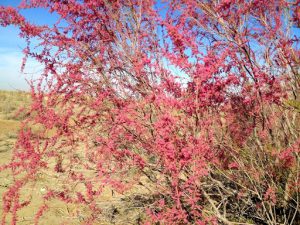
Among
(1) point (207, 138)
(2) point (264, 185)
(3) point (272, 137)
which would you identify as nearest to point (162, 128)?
(1) point (207, 138)

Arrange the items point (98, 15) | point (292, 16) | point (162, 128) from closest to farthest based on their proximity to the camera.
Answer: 1. point (162, 128)
2. point (98, 15)
3. point (292, 16)

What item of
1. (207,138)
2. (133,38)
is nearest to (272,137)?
(207,138)

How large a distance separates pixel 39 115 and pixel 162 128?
1.44 m

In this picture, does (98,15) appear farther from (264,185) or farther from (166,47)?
(264,185)

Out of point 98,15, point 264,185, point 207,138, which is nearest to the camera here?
point 207,138

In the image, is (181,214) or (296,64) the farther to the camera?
(296,64)

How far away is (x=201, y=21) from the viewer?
14.9ft

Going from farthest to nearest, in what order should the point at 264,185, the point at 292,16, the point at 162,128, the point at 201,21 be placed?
the point at 292,16
the point at 201,21
the point at 264,185
the point at 162,128

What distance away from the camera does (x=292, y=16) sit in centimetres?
499

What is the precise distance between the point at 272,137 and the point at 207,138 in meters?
1.62

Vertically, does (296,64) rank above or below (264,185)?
above

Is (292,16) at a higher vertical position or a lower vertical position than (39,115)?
higher

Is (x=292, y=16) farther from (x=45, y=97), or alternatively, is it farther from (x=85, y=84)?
(x=45, y=97)

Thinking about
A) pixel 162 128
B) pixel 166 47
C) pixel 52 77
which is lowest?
pixel 162 128
